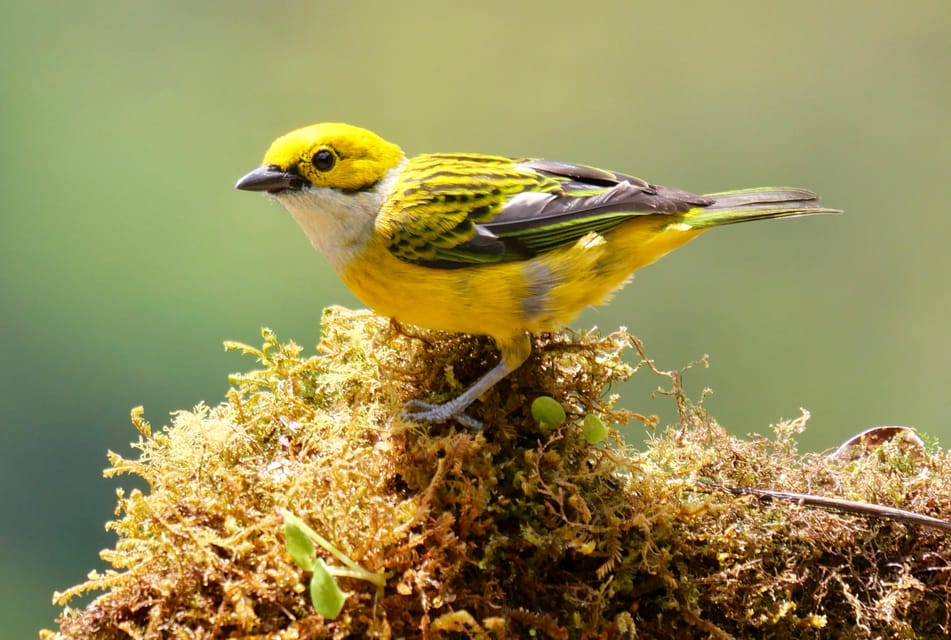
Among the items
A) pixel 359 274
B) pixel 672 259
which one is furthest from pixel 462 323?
pixel 672 259

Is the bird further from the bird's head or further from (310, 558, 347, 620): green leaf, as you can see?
(310, 558, 347, 620): green leaf

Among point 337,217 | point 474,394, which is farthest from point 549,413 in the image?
point 337,217

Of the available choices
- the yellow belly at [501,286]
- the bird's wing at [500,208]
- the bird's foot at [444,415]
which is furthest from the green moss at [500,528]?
the bird's wing at [500,208]

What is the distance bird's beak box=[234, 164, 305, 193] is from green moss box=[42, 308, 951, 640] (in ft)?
2.23

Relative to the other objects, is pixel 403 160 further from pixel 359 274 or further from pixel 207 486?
pixel 207 486

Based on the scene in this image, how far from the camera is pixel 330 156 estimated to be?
3098 mm

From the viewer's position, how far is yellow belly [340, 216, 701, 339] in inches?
113

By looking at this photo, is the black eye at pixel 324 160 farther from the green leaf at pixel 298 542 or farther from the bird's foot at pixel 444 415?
the green leaf at pixel 298 542

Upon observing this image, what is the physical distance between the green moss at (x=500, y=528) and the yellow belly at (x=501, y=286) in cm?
20

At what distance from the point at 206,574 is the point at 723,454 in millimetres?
1552

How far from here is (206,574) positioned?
81.4 inches

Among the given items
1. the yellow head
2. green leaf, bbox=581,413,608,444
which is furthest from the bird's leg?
the yellow head

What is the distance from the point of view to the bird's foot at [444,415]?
2.55 metres

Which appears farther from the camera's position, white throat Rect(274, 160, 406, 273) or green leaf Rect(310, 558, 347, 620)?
white throat Rect(274, 160, 406, 273)
